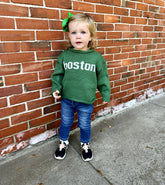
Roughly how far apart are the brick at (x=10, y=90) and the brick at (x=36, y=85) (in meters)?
0.07

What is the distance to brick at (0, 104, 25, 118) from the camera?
174cm

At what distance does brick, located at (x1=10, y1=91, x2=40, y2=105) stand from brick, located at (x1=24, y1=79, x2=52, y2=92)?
55 millimetres

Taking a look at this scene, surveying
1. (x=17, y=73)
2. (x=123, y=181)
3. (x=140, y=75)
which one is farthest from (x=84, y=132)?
(x=140, y=75)

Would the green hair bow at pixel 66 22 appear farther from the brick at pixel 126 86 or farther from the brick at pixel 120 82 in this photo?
the brick at pixel 126 86

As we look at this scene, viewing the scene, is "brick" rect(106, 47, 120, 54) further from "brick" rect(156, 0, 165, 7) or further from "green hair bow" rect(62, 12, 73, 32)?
"brick" rect(156, 0, 165, 7)

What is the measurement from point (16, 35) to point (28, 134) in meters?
1.08

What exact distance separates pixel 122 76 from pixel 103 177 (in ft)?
5.36

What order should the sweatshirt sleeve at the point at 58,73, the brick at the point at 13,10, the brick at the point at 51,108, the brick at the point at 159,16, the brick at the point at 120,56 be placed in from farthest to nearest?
the brick at the point at 159,16, the brick at the point at 120,56, the brick at the point at 51,108, the sweatshirt sleeve at the point at 58,73, the brick at the point at 13,10

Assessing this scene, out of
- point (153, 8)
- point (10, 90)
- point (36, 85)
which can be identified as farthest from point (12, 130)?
point (153, 8)

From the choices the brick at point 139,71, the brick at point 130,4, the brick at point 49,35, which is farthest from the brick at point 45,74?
the brick at point 139,71

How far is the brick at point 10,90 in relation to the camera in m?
1.68

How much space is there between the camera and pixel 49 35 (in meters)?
1.83

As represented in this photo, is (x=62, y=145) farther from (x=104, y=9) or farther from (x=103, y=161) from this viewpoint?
(x=104, y=9)

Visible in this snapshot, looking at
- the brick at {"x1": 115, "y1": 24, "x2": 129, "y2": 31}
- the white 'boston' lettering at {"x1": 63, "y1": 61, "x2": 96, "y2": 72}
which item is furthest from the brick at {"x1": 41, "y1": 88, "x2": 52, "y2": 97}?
the brick at {"x1": 115, "y1": 24, "x2": 129, "y2": 31}
